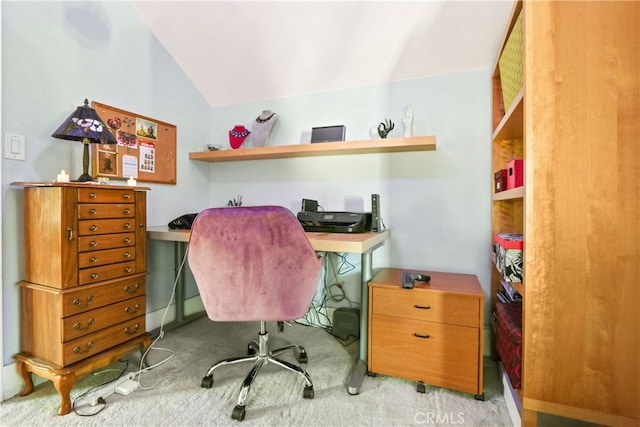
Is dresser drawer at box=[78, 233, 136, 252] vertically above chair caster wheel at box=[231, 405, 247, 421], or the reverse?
dresser drawer at box=[78, 233, 136, 252]

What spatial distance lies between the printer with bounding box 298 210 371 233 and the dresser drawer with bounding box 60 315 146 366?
3.61 ft

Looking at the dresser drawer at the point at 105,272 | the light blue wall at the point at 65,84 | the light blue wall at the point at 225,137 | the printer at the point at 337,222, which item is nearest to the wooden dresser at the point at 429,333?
the printer at the point at 337,222

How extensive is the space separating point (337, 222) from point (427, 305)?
2.14 ft

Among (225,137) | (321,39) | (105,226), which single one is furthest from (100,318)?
(321,39)

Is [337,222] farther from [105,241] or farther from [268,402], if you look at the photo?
[105,241]

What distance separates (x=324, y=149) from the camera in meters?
2.05

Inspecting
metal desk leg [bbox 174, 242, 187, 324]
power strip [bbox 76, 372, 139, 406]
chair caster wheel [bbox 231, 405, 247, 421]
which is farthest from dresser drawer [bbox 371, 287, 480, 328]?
metal desk leg [bbox 174, 242, 187, 324]

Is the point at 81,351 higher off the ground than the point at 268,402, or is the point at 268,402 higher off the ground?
the point at 81,351

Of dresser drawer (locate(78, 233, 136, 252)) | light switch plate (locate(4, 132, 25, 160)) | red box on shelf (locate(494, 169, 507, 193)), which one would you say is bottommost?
dresser drawer (locate(78, 233, 136, 252))

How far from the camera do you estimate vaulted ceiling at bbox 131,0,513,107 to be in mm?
1718

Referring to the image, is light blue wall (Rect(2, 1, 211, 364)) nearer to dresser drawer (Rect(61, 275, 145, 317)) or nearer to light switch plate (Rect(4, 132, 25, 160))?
light switch plate (Rect(4, 132, 25, 160))

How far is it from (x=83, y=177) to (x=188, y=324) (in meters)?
1.36

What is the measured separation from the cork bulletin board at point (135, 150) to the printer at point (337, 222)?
1186 millimetres

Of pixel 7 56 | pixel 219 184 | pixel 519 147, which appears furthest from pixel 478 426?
pixel 7 56
